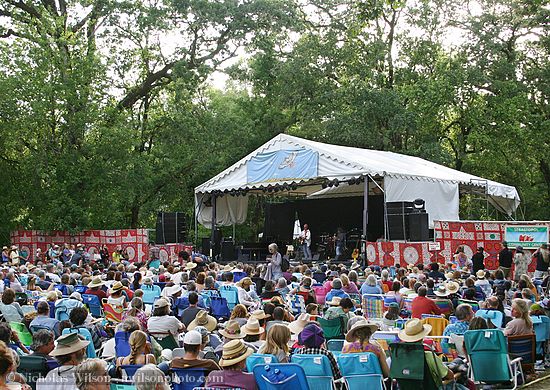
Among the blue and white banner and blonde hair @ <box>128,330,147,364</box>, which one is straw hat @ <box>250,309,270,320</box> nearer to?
blonde hair @ <box>128,330,147,364</box>

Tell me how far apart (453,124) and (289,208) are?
29.0 feet

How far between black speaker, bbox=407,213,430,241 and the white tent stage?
1.16 metres

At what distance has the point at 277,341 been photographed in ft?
17.7

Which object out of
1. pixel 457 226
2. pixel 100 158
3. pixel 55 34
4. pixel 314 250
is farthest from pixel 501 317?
pixel 55 34

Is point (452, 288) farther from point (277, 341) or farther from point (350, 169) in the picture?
point (350, 169)

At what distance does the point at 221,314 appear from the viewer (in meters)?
9.34

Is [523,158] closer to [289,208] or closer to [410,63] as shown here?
[410,63]

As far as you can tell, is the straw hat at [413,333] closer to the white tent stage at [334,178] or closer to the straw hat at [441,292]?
the straw hat at [441,292]

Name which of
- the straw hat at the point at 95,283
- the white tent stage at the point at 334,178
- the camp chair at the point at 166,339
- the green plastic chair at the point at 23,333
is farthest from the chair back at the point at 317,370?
the white tent stage at the point at 334,178

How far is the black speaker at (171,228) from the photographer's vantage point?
74.5 feet

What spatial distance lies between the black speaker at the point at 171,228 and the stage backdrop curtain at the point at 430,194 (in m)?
7.37

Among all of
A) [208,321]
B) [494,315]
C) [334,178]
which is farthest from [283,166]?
[208,321]

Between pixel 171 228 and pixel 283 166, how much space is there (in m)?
4.81

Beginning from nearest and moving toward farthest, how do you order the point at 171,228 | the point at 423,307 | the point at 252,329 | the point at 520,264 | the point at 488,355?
1. the point at 252,329
2. the point at 488,355
3. the point at 423,307
4. the point at 520,264
5. the point at 171,228
